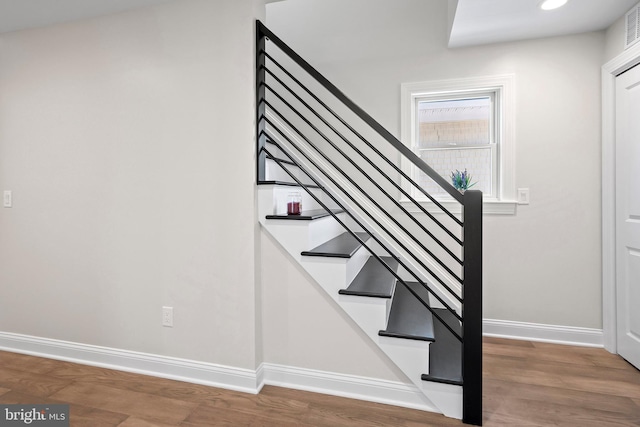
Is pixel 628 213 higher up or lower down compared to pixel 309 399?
higher up

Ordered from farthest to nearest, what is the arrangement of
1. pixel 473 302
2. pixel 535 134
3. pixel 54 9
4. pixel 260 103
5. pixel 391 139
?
pixel 535 134
pixel 54 9
pixel 260 103
pixel 391 139
pixel 473 302

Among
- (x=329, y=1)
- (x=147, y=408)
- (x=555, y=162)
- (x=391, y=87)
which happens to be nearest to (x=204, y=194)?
(x=147, y=408)

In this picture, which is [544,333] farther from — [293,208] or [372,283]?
[293,208]

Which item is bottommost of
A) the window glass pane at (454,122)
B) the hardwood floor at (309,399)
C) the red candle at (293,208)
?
the hardwood floor at (309,399)

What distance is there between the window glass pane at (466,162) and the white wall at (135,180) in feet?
5.35

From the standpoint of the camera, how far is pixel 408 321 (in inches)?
75.4

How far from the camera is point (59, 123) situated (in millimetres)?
2309

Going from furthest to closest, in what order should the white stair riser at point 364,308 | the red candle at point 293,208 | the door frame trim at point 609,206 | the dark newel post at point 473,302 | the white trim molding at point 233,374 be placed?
the door frame trim at point 609,206
the red candle at point 293,208
the white trim molding at point 233,374
the white stair riser at point 364,308
the dark newel post at point 473,302

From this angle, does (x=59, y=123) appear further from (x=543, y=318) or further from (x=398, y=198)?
(x=543, y=318)

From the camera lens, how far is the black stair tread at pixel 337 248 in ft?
6.02

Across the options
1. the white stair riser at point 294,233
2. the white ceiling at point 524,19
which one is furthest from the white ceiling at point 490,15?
the white stair riser at point 294,233

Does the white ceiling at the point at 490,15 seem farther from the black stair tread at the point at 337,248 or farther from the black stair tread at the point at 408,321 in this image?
the black stair tread at the point at 408,321

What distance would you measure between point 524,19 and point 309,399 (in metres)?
2.72

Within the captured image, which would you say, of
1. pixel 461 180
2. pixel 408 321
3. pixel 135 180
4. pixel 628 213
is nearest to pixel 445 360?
pixel 408 321
